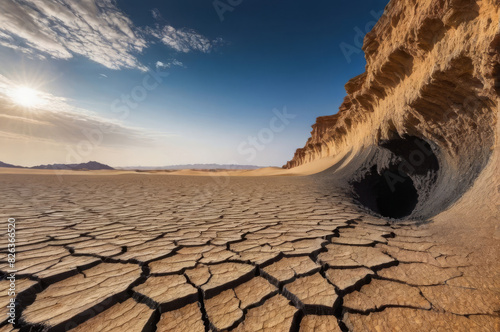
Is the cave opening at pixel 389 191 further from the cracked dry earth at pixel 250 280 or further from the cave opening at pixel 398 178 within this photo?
the cracked dry earth at pixel 250 280

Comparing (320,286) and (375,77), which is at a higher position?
(375,77)

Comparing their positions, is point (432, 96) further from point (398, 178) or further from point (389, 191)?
point (389, 191)

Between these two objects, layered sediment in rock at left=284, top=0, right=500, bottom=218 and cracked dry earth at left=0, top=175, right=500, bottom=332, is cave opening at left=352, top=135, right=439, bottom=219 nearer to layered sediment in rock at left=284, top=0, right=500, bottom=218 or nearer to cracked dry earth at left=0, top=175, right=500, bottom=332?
layered sediment in rock at left=284, top=0, right=500, bottom=218

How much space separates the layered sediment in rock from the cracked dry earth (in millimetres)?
1665

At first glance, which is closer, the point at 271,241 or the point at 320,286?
the point at 320,286

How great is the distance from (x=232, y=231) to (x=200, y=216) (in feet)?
2.60

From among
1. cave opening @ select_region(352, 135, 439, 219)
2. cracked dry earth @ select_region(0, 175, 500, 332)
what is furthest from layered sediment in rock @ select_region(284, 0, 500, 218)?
cracked dry earth @ select_region(0, 175, 500, 332)

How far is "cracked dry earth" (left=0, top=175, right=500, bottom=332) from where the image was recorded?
950 millimetres

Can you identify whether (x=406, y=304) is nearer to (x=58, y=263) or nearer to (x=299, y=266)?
(x=299, y=266)

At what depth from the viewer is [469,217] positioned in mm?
1972

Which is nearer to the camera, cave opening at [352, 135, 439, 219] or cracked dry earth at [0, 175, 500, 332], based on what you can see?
cracked dry earth at [0, 175, 500, 332]

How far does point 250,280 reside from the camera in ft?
4.17

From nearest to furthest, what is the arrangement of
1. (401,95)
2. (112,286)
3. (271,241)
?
(112,286) < (271,241) < (401,95)

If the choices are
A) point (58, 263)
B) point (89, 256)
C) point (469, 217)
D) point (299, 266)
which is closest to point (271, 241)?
point (299, 266)
